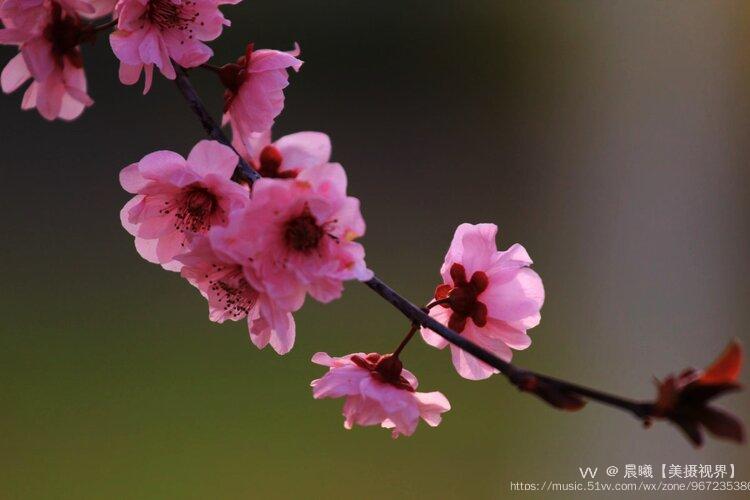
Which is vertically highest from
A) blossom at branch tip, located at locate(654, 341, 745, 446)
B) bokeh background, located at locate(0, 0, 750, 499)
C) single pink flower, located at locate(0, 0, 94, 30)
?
bokeh background, located at locate(0, 0, 750, 499)

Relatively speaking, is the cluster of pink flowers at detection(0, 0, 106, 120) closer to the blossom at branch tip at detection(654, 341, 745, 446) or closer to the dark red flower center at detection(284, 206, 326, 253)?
the dark red flower center at detection(284, 206, 326, 253)

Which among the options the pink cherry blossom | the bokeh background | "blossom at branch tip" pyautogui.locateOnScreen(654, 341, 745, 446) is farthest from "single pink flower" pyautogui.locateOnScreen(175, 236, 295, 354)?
the bokeh background

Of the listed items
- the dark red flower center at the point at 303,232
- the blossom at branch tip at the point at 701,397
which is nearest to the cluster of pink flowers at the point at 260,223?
the dark red flower center at the point at 303,232

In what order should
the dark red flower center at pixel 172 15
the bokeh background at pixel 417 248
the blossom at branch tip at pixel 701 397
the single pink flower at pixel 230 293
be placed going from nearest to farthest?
the blossom at branch tip at pixel 701 397, the single pink flower at pixel 230 293, the dark red flower center at pixel 172 15, the bokeh background at pixel 417 248

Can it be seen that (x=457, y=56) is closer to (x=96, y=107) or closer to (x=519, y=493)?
(x=96, y=107)

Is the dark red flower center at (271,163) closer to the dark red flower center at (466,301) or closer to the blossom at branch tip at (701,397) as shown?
the dark red flower center at (466,301)
